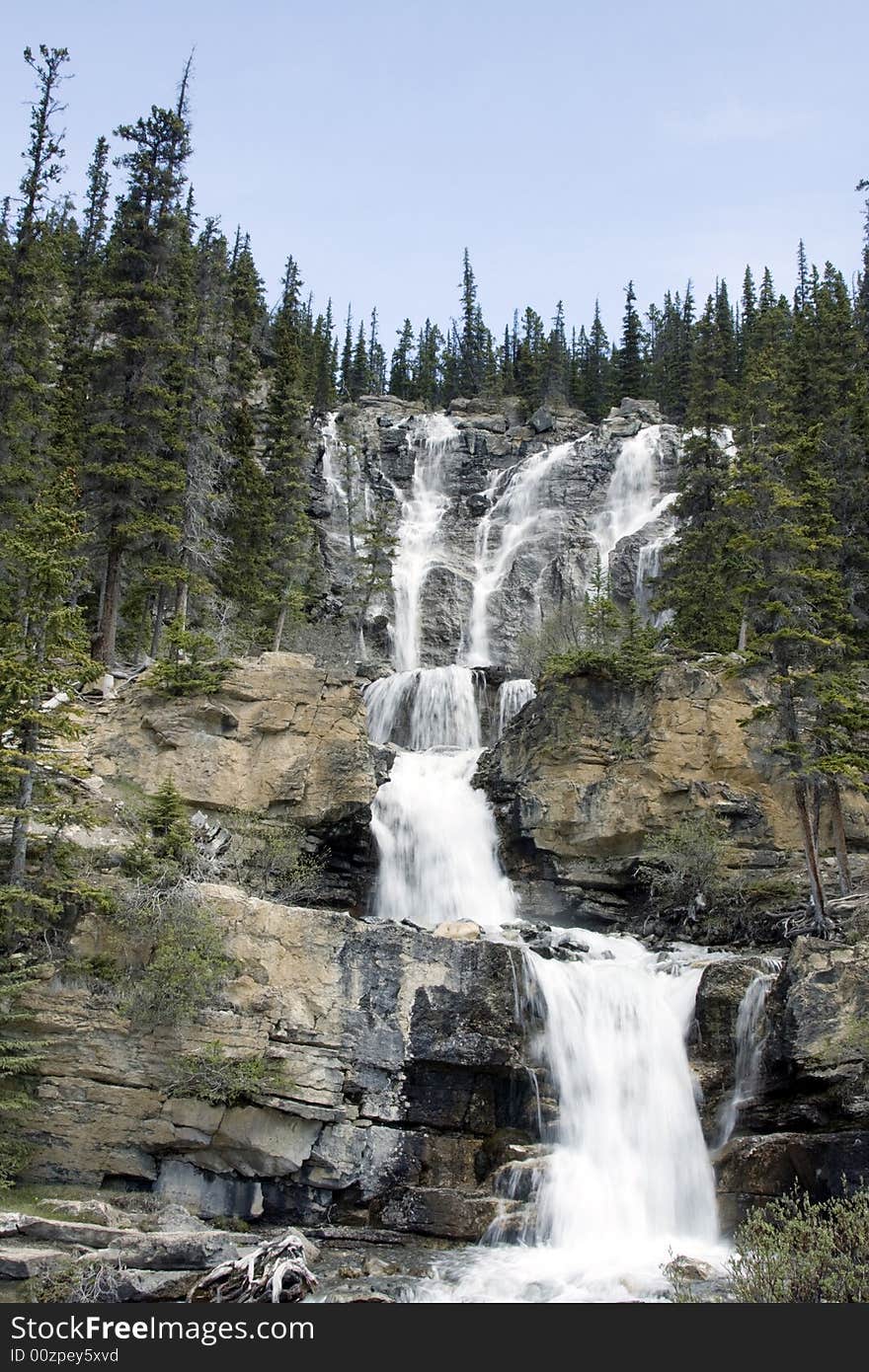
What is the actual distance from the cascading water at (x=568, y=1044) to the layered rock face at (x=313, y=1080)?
118 centimetres

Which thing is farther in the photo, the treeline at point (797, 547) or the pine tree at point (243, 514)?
the pine tree at point (243, 514)

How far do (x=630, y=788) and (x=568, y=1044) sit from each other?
9.97 m

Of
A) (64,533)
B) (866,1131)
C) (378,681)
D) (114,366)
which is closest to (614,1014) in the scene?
(866,1131)

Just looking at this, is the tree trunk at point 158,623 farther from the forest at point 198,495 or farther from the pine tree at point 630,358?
the pine tree at point 630,358

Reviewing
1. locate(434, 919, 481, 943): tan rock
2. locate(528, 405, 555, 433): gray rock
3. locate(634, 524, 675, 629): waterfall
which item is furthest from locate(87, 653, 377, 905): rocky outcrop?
locate(528, 405, 555, 433): gray rock

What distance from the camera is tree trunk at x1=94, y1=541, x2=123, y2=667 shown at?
29125 mm

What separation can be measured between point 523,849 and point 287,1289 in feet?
56.6

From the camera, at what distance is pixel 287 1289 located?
1414 cm

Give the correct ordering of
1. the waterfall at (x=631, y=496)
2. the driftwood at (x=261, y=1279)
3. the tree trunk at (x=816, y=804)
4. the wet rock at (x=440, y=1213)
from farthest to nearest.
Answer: the waterfall at (x=631, y=496) → the tree trunk at (x=816, y=804) → the wet rock at (x=440, y=1213) → the driftwood at (x=261, y=1279)

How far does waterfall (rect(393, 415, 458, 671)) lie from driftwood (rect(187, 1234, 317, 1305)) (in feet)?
110

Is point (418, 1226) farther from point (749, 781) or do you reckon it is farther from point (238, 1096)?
point (749, 781)

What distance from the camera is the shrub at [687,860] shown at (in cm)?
2733

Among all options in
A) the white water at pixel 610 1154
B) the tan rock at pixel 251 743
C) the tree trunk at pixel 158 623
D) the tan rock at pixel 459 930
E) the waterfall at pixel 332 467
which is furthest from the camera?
the waterfall at pixel 332 467

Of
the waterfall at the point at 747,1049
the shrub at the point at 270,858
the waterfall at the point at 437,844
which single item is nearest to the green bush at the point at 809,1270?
the waterfall at the point at 747,1049
